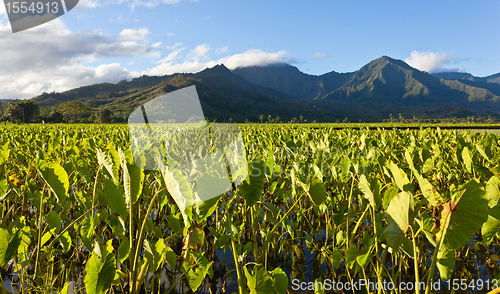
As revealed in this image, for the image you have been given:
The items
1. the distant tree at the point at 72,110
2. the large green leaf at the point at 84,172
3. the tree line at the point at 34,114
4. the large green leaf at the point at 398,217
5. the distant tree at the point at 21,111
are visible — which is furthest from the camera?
the distant tree at the point at 72,110

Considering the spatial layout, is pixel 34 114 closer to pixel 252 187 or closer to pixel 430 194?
pixel 252 187

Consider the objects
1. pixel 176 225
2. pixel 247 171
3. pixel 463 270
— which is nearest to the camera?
pixel 247 171

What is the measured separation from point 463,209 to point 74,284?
7.24ft

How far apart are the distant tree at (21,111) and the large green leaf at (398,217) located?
6237cm

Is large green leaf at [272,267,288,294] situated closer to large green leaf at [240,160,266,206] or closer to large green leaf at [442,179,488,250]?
large green leaf at [240,160,266,206]

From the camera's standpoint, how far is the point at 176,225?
1624 millimetres

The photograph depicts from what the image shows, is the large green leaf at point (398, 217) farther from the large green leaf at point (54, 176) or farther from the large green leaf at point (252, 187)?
the large green leaf at point (54, 176)

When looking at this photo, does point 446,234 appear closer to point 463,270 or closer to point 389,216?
point 389,216

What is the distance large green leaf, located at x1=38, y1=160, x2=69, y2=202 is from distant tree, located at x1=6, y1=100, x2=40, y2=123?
61174 millimetres

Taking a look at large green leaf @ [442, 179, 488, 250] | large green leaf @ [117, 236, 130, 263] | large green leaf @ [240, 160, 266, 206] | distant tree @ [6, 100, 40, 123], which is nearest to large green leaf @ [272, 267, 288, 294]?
large green leaf @ [240, 160, 266, 206]

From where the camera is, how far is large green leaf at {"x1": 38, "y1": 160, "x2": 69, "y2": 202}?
1234mm

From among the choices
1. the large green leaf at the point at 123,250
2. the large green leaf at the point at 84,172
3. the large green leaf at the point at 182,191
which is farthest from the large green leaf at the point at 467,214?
the large green leaf at the point at 84,172

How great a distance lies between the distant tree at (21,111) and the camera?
49.5 metres

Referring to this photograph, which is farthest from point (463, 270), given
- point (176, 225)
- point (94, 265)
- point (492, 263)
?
point (94, 265)
